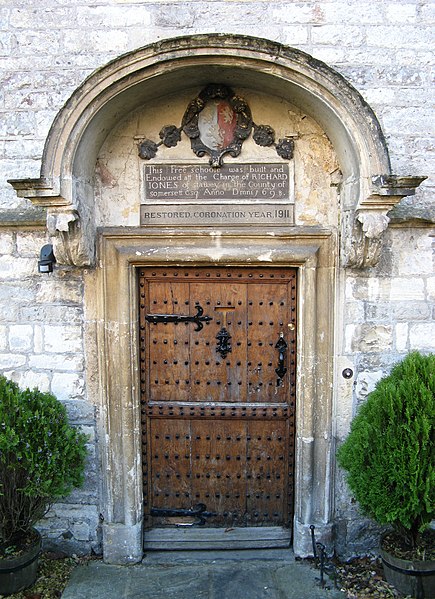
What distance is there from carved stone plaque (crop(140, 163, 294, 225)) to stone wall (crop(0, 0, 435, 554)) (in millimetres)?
725

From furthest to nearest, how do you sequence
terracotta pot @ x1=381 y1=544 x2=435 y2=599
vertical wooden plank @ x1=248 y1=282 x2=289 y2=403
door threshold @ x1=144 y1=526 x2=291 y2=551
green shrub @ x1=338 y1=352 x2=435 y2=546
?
1. door threshold @ x1=144 y1=526 x2=291 y2=551
2. vertical wooden plank @ x1=248 y1=282 x2=289 y2=403
3. terracotta pot @ x1=381 y1=544 x2=435 y2=599
4. green shrub @ x1=338 y1=352 x2=435 y2=546

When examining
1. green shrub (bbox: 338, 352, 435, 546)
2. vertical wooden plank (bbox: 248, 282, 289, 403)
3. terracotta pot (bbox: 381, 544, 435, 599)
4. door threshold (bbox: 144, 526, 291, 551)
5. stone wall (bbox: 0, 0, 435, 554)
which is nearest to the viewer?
green shrub (bbox: 338, 352, 435, 546)

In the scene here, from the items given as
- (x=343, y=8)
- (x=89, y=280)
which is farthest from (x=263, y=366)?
(x=343, y=8)

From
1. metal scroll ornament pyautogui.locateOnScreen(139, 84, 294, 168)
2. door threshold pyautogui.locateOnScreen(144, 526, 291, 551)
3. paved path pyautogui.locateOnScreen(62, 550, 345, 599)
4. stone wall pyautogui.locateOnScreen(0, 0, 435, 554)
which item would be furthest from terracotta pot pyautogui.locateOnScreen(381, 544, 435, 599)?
metal scroll ornament pyautogui.locateOnScreen(139, 84, 294, 168)

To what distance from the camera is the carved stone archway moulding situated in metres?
3.28

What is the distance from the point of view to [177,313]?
3.96m

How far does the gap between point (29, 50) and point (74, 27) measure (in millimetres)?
361

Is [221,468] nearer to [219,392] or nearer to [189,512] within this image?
[189,512]

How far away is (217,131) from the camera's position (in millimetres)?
3768

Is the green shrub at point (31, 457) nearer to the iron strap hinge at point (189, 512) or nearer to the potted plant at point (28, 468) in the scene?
the potted plant at point (28, 468)

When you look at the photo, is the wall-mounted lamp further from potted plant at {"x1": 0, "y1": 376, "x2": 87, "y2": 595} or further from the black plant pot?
the black plant pot

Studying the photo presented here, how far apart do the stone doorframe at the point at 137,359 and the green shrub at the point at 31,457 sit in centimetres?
39

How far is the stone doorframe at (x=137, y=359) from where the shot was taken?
376 centimetres

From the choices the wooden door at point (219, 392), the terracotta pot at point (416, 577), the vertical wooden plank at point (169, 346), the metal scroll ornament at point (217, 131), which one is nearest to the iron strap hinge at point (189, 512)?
the wooden door at point (219, 392)
